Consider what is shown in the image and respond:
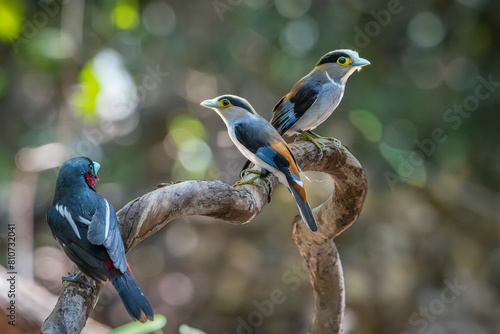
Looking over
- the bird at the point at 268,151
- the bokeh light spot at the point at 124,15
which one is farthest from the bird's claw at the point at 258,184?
the bokeh light spot at the point at 124,15

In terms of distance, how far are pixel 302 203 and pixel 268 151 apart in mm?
193

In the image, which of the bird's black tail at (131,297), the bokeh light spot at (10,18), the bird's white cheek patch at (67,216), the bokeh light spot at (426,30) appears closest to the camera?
Result: the bird's black tail at (131,297)

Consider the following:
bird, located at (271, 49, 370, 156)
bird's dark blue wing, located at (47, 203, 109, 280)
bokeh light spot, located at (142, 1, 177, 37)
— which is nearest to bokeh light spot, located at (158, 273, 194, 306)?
bokeh light spot, located at (142, 1, 177, 37)

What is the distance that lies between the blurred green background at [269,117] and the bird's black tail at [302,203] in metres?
2.19

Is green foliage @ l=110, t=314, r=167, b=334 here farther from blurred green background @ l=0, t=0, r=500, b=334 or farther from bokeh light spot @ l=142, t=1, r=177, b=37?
bokeh light spot @ l=142, t=1, r=177, b=37

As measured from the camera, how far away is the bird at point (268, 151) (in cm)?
171

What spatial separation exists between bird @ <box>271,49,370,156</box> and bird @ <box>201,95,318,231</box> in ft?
0.92

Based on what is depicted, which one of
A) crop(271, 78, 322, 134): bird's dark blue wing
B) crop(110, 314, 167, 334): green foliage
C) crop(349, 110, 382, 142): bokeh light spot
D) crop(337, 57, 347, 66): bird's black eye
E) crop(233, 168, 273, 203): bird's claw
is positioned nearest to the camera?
crop(110, 314, 167, 334): green foliage

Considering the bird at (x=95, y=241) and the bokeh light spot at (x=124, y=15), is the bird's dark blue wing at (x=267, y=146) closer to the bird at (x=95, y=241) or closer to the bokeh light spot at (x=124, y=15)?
the bird at (x=95, y=241)

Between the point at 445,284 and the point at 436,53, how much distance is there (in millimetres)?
1744

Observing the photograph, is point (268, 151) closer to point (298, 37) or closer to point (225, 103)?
point (225, 103)

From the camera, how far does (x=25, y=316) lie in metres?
2.15

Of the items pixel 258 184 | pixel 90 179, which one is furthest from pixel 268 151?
pixel 90 179

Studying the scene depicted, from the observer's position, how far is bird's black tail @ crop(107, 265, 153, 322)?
49.9 inches
